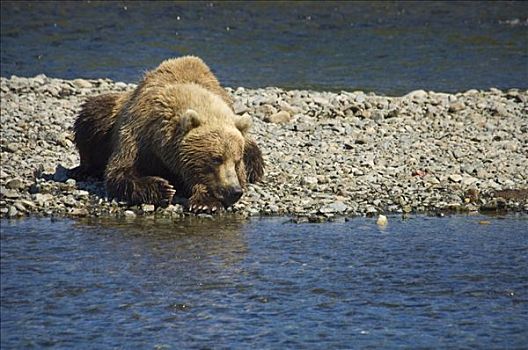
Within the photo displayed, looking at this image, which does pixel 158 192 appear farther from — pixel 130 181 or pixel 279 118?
pixel 279 118

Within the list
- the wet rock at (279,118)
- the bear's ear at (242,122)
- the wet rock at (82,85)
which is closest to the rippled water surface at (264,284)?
the bear's ear at (242,122)

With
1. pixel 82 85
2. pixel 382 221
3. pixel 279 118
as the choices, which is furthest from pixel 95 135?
pixel 82 85

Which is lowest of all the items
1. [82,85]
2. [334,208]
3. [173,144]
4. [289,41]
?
[334,208]

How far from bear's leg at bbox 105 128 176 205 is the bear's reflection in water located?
305mm

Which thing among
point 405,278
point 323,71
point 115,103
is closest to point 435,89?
point 323,71

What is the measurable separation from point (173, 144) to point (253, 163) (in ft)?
3.09

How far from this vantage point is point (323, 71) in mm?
21594

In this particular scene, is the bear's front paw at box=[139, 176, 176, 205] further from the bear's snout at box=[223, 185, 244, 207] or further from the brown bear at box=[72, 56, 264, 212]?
the bear's snout at box=[223, 185, 244, 207]

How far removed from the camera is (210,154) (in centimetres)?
1009

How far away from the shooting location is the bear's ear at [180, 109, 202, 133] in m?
10.1

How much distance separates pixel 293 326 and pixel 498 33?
21091 mm

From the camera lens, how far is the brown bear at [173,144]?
397 inches

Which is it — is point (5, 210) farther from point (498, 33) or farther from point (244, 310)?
point (498, 33)

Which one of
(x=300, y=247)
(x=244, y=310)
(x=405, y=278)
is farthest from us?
(x=300, y=247)
